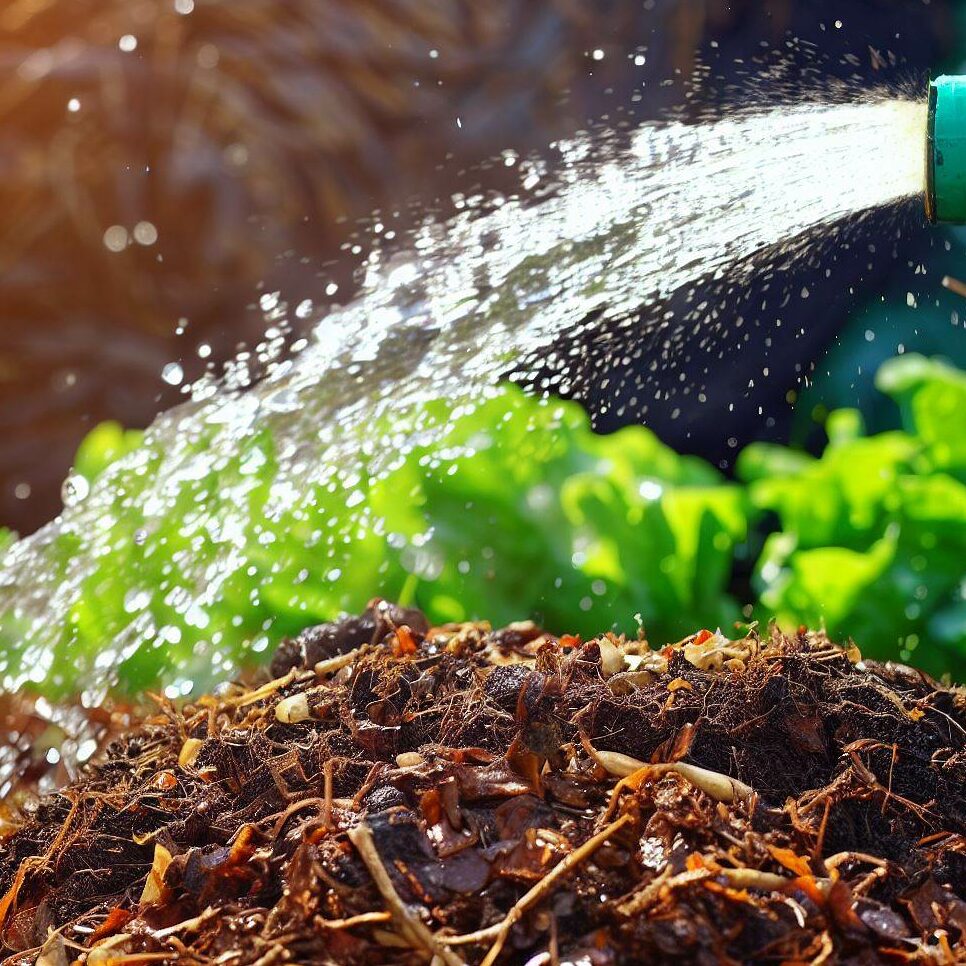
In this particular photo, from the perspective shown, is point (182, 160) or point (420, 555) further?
point (182, 160)

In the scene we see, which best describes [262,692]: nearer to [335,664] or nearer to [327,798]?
[335,664]

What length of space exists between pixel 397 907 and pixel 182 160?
176 centimetres

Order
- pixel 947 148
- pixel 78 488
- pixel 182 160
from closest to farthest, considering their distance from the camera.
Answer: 1. pixel 947 148
2. pixel 78 488
3. pixel 182 160

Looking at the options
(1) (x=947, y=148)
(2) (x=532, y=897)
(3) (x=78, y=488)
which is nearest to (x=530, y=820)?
(2) (x=532, y=897)

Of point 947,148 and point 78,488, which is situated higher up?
point 947,148

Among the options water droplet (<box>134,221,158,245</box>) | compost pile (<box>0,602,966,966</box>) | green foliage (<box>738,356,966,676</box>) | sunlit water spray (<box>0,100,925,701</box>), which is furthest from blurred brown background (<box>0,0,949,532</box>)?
compost pile (<box>0,602,966,966</box>)

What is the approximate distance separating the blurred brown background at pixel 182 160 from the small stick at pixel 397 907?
56.7 inches

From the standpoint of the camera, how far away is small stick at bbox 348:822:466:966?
0.46 metres

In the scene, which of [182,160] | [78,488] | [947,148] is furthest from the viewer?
[182,160]

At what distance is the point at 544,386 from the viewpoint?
1242 millimetres

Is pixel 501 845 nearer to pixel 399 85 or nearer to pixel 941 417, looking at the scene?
pixel 941 417

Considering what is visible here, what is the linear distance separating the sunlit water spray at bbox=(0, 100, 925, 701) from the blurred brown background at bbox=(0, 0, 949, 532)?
27.3 inches

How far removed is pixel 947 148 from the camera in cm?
72

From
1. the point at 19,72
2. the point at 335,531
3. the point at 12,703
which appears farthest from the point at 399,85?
the point at 12,703
